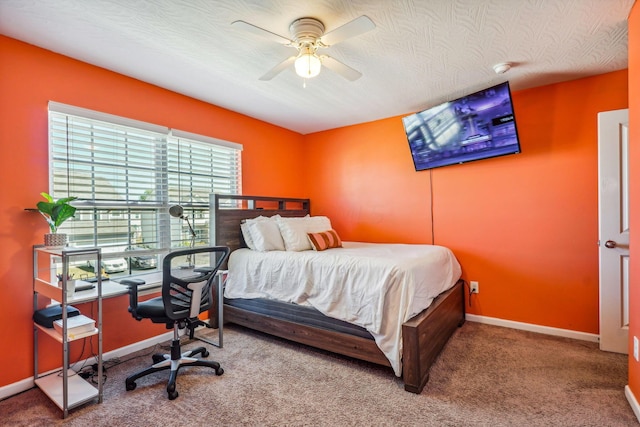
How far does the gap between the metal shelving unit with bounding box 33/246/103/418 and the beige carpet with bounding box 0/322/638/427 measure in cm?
7

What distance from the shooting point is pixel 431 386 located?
2113 millimetres

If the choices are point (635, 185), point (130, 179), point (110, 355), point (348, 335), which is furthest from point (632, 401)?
point (130, 179)

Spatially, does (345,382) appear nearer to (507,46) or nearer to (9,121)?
(507,46)

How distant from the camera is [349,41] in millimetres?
2205

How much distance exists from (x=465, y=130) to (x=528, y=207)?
996mm

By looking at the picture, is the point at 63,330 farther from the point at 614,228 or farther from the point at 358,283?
the point at 614,228

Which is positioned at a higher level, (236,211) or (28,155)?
(28,155)

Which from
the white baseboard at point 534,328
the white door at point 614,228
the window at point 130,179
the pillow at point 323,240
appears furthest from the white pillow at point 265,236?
the white door at point 614,228

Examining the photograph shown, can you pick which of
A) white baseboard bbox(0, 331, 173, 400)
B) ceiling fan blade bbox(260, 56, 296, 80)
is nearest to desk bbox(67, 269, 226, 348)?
white baseboard bbox(0, 331, 173, 400)

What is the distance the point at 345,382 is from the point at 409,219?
2.20 m

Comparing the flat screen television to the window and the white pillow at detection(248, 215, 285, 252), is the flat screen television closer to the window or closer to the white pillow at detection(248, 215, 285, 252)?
the white pillow at detection(248, 215, 285, 252)

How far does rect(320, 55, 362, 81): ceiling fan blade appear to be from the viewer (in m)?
2.11

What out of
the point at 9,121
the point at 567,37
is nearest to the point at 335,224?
the point at 567,37

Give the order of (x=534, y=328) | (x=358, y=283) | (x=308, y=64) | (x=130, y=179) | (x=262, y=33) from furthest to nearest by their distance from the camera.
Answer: (x=534, y=328)
(x=130, y=179)
(x=358, y=283)
(x=308, y=64)
(x=262, y=33)
